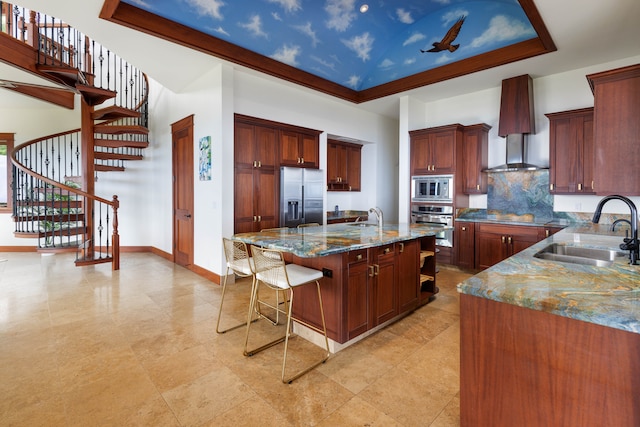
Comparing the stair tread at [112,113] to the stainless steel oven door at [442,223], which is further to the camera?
the stainless steel oven door at [442,223]

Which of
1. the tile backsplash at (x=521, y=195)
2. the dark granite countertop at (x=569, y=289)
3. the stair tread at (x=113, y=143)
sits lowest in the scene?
the dark granite countertop at (x=569, y=289)

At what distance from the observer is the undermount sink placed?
1.89m

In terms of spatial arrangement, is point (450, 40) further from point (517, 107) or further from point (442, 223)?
point (442, 223)

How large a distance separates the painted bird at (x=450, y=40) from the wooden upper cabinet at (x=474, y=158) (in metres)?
1.29

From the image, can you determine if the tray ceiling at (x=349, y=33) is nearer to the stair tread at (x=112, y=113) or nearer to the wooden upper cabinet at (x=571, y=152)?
the wooden upper cabinet at (x=571, y=152)

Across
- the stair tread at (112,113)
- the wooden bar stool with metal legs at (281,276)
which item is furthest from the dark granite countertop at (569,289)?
the stair tread at (112,113)

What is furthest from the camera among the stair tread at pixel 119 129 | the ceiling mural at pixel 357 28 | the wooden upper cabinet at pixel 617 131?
the stair tread at pixel 119 129

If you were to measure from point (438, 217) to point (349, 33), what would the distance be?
3132 mm

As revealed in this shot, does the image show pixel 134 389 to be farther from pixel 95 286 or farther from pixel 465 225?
pixel 465 225

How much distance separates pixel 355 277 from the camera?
238 cm

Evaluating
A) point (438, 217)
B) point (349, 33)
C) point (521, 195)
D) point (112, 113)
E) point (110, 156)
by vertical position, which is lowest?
point (438, 217)

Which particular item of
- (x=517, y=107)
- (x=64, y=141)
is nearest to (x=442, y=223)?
(x=517, y=107)

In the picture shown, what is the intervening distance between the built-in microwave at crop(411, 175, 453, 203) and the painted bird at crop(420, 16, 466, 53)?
73.8 inches

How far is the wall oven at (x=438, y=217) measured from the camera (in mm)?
4918
